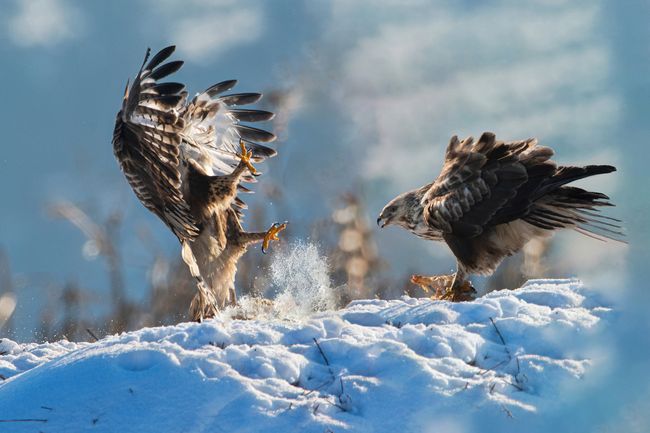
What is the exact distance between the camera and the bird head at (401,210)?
839cm

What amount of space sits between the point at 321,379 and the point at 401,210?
3958mm

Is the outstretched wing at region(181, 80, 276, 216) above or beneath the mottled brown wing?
above

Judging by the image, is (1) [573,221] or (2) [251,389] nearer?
(2) [251,389]

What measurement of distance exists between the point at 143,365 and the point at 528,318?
2473 mm

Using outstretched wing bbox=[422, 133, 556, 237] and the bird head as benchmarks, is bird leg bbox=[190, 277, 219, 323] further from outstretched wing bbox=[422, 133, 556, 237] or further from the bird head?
outstretched wing bbox=[422, 133, 556, 237]

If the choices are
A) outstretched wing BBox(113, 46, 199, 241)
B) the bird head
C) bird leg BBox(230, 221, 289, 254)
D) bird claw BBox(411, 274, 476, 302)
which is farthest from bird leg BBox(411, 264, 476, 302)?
outstretched wing BBox(113, 46, 199, 241)

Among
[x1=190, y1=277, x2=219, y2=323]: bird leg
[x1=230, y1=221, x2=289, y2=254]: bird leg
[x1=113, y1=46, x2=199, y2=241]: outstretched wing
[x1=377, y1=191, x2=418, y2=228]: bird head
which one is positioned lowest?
[x1=190, y1=277, x2=219, y2=323]: bird leg

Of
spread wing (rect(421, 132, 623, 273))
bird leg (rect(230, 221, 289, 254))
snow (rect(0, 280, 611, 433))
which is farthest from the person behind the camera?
bird leg (rect(230, 221, 289, 254))

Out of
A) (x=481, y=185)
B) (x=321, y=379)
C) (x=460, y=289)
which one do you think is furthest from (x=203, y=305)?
(x=321, y=379)

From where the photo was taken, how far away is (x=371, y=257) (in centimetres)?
1152

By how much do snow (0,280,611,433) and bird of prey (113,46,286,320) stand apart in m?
2.99

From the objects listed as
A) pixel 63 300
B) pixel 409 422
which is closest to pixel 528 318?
pixel 409 422

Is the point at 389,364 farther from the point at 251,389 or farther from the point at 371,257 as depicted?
the point at 371,257

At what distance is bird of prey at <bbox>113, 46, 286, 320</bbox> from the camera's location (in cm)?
814
